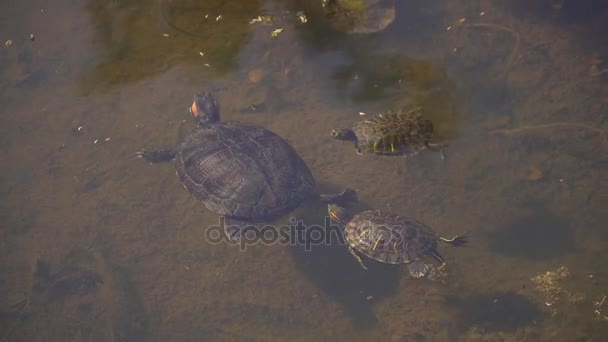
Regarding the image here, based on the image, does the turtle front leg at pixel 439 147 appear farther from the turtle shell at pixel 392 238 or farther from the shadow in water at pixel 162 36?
the shadow in water at pixel 162 36

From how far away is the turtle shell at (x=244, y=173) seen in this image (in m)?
5.19

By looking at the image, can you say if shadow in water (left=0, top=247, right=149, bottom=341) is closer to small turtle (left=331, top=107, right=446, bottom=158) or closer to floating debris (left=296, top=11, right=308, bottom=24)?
small turtle (left=331, top=107, right=446, bottom=158)

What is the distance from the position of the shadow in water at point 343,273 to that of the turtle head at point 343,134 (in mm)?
1142

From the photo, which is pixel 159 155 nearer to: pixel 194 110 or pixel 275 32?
pixel 194 110

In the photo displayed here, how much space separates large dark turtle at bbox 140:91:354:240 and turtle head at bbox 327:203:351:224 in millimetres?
139

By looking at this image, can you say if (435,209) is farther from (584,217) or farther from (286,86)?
(286,86)

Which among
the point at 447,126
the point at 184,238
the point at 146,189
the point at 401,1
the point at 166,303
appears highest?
the point at 401,1

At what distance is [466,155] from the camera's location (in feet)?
19.7

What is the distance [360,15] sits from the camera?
22.0 ft

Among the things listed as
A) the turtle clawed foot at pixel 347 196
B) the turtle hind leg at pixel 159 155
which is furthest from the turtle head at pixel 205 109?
the turtle clawed foot at pixel 347 196

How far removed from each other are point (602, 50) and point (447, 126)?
3.02m

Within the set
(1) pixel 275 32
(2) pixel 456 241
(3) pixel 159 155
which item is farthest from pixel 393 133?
(3) pixel 159 155

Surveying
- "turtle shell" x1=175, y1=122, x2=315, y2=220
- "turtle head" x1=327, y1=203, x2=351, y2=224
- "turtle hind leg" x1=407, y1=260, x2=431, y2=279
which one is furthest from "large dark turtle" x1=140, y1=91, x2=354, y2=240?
"turtle hind leg" x1=407, y1=260, x2=431, y2=279

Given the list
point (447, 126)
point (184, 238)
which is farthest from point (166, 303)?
point (447, 126)
